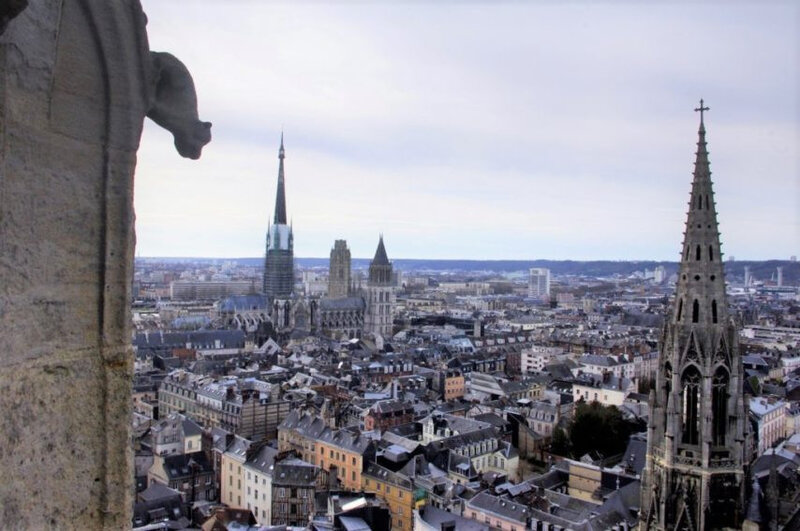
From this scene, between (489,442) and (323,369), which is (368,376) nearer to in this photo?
(323,369)

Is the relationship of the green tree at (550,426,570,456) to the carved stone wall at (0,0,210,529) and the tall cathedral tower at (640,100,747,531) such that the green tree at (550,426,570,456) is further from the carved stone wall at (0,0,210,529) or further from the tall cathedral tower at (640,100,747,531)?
the carved stone wall at (0,0,210,529)

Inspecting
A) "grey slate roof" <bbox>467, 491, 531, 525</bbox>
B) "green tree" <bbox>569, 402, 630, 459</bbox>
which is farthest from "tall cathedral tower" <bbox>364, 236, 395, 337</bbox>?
"grey slate roof" <bbox>467, 491, 531, 525</bbox>

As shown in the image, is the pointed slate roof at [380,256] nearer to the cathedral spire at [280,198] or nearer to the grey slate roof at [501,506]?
the cathedral spire at [280,198]

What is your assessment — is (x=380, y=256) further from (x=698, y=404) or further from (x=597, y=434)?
(x=698, y=404)

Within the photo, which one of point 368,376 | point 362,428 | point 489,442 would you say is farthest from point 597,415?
point 368,376

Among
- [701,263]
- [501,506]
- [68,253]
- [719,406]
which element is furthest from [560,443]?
[68,253]
